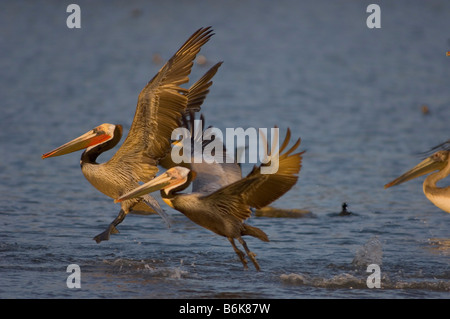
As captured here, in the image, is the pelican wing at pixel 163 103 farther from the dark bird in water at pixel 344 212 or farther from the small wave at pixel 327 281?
the dark bird in water at pixel 344 212

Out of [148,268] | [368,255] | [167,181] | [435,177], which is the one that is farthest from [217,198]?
[435,177]

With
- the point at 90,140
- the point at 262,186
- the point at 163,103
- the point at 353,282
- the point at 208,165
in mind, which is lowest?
the point at 353,282

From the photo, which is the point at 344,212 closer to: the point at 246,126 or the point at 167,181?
the point at 167,181

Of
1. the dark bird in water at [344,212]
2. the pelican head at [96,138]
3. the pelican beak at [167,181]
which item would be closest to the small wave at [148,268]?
the pelican beak at [167,181]

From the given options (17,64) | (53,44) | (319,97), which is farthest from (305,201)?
(53,44)

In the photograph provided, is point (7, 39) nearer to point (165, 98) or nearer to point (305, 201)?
point (305, 201)

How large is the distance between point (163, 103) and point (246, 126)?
307 inches

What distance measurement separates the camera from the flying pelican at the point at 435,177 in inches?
314

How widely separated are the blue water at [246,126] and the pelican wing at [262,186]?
28.2 inches

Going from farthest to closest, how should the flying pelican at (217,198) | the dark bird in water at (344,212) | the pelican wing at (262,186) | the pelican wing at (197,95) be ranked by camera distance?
the dark bird in water at (344,212), the pelican wing at (197,95), the flying pelican at (217,198), the pelican wing at (262,186)

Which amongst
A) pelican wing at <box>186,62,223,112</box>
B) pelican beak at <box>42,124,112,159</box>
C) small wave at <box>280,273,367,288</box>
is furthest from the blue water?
pelican wing at <box>186,62,223,112</box>

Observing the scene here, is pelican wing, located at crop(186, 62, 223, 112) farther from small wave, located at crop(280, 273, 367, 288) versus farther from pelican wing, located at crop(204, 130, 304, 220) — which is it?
small wave, located at crop(280, 273, 367, 288)

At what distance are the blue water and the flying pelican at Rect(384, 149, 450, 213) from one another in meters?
0.52

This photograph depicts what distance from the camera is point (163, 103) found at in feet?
24.7
